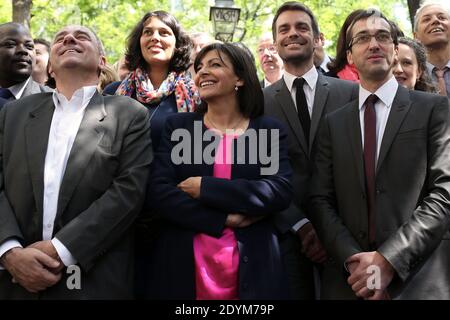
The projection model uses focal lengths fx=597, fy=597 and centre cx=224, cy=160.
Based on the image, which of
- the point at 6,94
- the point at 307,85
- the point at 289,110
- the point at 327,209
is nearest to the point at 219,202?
the point at 327,209

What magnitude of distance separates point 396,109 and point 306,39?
4.79ft

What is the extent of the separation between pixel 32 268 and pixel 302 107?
8.00 ft

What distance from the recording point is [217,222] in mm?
3953

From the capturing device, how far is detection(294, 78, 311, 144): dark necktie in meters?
4.78

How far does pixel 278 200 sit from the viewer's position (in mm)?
4035

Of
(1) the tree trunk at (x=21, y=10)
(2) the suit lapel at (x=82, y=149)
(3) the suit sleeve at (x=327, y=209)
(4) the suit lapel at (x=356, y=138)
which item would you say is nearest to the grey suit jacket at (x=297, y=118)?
(3) the suit sleeve at (x=327, y=209)

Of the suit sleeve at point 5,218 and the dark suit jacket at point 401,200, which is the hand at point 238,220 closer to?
the dark suit jacket at point 401,200

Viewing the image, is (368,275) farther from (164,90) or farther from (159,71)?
(159,71)

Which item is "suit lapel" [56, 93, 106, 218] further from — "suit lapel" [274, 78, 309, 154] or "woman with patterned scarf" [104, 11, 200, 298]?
"suit lapel" [274, 78, 309, 154]

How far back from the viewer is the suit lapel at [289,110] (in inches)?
185

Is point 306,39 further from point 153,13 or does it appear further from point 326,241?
point 326,241

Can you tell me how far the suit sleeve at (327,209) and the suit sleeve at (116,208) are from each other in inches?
47.7
